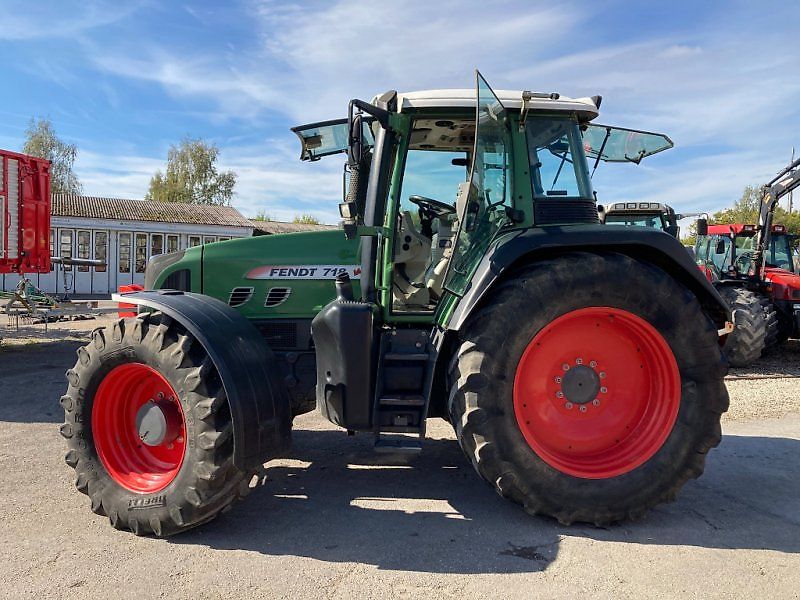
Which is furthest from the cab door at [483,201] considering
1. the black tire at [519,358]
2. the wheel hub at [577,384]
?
the wheel hub at [577,384]

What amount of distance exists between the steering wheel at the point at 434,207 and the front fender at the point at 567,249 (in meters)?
0.65

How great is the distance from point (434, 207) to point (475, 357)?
1282 mm

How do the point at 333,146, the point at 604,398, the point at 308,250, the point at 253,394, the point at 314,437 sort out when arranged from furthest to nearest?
the point at 314,437 < the point at 333,146 < the point at 308,250 < the point at 604,398 < the point at 253,394

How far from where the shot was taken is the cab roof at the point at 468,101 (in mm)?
3643

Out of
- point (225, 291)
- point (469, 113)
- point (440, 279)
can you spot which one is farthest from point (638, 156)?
point (225, 291)

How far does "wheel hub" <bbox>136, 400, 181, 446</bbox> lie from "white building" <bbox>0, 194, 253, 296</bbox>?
20531 mm

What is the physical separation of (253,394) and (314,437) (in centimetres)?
222

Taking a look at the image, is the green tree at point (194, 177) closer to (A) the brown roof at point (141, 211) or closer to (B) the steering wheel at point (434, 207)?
(A) the brown roof at point (141, 211)

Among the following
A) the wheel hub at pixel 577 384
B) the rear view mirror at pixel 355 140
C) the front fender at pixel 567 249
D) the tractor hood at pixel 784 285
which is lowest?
the wheel hub at pixel 577 384

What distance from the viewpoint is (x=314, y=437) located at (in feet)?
17.6

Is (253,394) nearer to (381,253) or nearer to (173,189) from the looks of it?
(381,253)

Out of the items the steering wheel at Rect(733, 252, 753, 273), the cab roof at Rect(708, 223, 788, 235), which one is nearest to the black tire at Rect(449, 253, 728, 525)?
the steering wheel at Rect(733, 252, 753, 273)

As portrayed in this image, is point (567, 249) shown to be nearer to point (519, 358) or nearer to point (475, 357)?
point (519, 358)

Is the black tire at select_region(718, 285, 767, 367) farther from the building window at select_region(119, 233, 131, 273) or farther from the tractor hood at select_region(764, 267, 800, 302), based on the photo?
the building window at select_region(119, 233, 131, 273)
